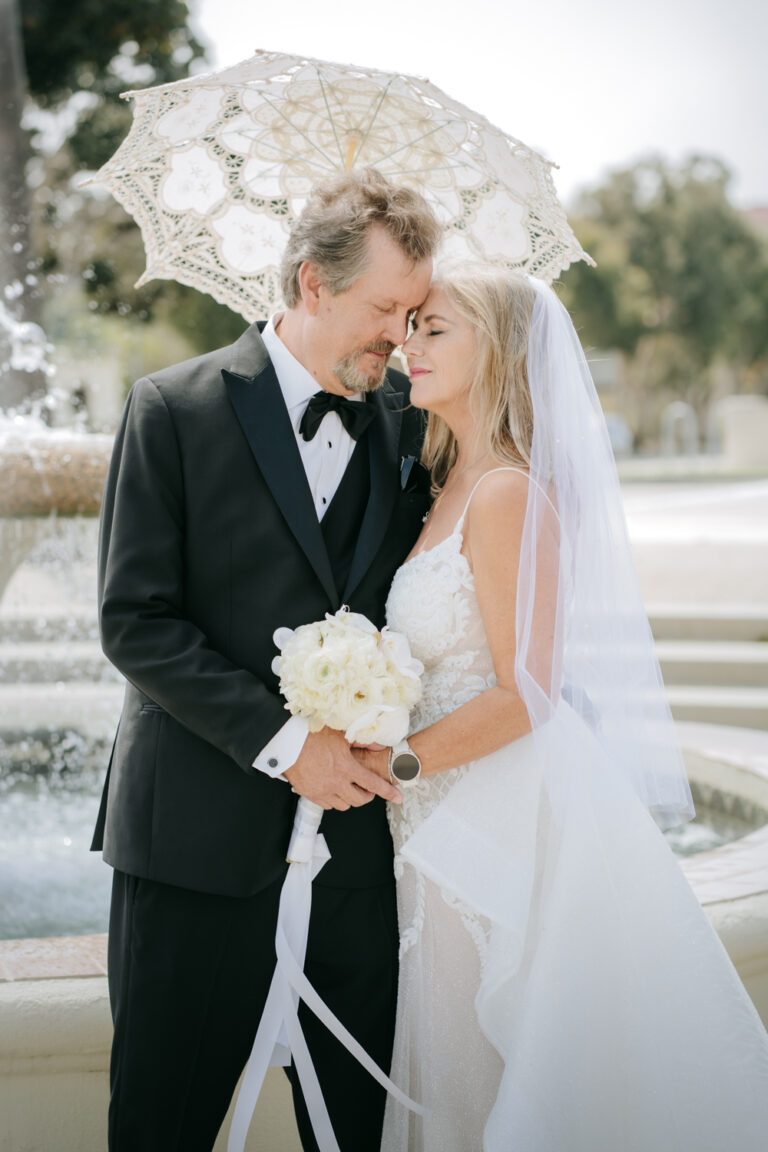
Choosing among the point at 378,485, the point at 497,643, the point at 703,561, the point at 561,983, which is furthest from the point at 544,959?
the point at 703,561

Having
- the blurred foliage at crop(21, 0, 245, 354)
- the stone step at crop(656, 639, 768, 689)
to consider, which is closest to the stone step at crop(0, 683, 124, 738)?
the stone step at crop(656, 639, 768, 689)

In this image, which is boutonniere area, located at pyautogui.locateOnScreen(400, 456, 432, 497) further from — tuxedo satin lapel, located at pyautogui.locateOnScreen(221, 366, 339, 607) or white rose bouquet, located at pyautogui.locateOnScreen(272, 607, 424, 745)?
white rose bouquet, located at pyautogui.locateOnScreen(272, 607, 424, 745)

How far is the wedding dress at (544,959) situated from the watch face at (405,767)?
0.16 metres

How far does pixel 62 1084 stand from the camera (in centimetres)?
249

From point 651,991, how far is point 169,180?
2.53 metres

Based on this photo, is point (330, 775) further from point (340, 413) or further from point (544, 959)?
point (340, 413)

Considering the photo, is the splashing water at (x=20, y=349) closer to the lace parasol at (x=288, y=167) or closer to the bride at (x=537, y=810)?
the lace parasol at (x=288, y=167)

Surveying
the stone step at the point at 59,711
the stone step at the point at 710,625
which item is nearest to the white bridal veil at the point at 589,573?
the stone step at the point at 59,711

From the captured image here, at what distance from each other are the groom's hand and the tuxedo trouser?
10.1 inches

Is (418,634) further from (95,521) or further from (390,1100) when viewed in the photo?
(95,521)

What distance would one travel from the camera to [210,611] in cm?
230

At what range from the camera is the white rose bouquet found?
82.0 inches

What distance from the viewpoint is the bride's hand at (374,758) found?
2266 millimetres

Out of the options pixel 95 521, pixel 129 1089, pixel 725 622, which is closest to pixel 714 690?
pixel 725 622
